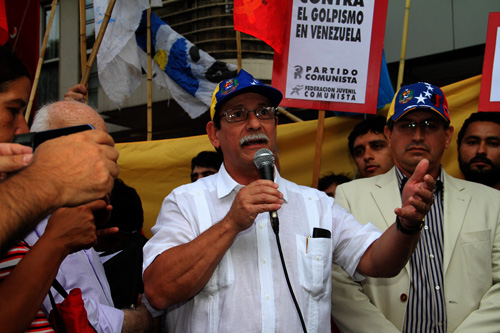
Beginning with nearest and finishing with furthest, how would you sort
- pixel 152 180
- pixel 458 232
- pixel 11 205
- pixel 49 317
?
pixel 11 205 < pixel 49 317 < pixel 458 232 < pixel 152 180

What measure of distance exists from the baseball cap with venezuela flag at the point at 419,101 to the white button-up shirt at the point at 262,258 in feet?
3.06

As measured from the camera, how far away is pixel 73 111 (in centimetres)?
220

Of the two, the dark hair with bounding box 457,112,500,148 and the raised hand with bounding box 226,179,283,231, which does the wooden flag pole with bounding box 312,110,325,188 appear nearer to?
the dark hair with bounding box 457,112,500,148

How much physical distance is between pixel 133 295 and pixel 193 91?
2.98 metres

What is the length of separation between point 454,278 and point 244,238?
1.23 meters

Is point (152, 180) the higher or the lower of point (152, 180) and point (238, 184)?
the lower

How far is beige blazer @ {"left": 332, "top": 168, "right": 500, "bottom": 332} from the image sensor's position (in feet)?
7.89

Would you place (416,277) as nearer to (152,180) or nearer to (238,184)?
(238,184)

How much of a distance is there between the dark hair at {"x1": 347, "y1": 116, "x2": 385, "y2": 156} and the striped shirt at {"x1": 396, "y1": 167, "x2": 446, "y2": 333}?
1.22 m

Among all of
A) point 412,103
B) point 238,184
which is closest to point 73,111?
point 238,184

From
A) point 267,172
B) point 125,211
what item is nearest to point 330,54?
point 267,172

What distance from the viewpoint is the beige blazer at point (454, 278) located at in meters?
2.40

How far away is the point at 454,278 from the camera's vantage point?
2.49 metres

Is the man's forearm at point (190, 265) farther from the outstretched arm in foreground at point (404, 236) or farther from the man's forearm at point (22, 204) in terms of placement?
the man's forearm at point (22, 204)
